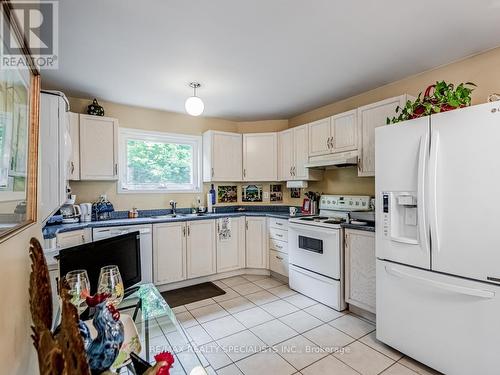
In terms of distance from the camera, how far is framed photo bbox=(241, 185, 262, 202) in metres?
4.46

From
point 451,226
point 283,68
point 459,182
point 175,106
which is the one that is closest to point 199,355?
point 451,226

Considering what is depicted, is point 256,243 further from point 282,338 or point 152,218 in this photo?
point 282,338

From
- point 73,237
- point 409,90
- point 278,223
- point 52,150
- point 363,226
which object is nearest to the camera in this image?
point 52,150

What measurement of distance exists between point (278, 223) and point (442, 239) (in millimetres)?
2116

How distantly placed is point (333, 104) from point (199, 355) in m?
3.49

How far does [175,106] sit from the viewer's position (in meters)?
3.64

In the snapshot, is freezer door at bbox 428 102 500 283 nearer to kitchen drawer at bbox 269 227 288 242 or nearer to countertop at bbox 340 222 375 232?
countertop at bbox 340 222 375 232

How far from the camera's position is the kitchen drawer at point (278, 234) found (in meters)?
3.55

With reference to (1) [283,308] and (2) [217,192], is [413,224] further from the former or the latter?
(2) [217,192]

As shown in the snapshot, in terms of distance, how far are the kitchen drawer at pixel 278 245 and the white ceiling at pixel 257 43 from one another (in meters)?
2.03

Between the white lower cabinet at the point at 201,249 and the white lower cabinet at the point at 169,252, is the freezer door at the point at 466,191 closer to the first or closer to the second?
the white lower cabinet at the point at 201,249

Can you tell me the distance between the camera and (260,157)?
4.17m

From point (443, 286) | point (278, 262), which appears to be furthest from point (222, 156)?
point (443, 286)

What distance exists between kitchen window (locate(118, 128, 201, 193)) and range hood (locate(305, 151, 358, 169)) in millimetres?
1834
